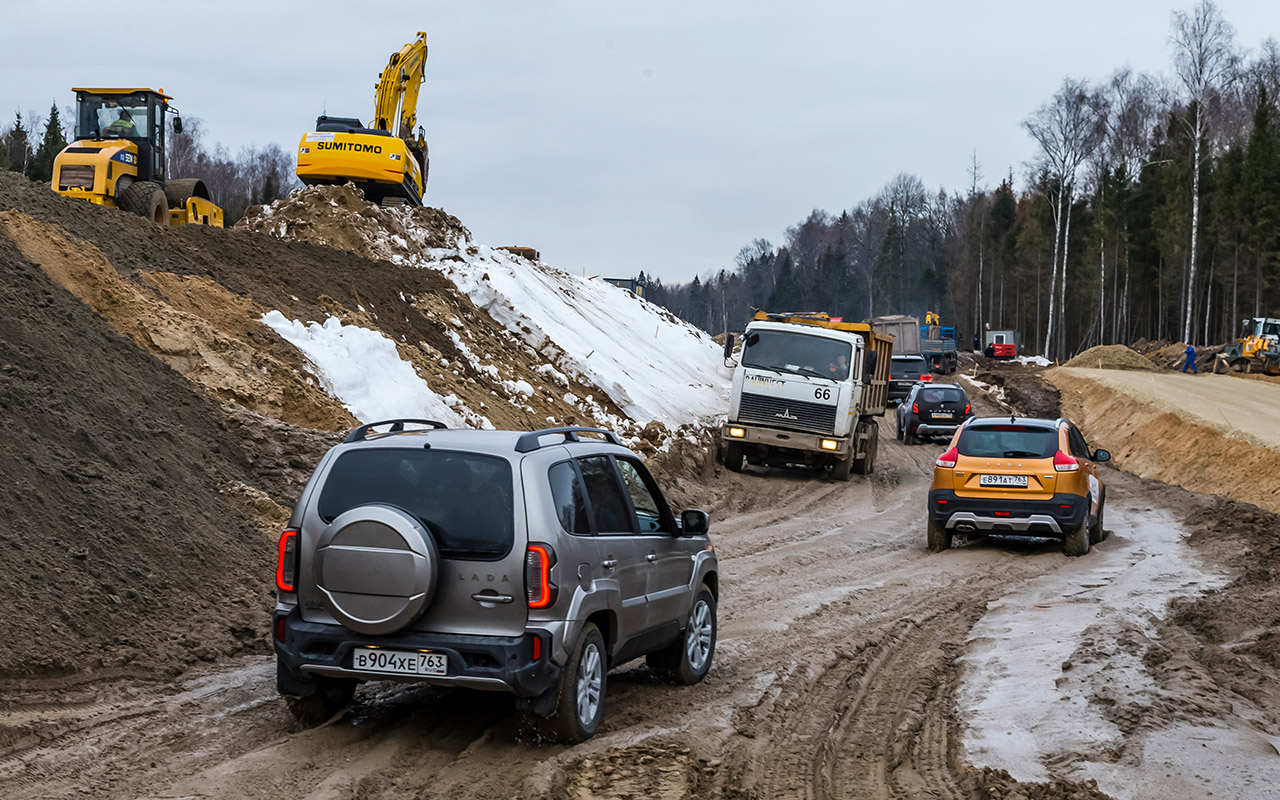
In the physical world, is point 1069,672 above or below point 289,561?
below

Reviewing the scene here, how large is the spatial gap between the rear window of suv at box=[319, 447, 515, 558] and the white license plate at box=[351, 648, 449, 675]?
523 mm

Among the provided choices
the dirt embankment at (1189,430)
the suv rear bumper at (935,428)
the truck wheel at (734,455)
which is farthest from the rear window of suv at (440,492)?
the suv rear bumper at (935,428)

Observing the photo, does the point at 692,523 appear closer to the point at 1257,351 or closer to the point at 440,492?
the point at 440,492

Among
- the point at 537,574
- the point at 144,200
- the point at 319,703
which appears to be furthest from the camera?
the point at 144,200

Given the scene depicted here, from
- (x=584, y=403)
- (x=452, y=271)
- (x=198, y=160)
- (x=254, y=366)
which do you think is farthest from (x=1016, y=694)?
(x=198, y=160)

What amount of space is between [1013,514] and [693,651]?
7208mm

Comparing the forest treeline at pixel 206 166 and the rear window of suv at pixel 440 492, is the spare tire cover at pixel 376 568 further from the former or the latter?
the forest treeline at pixel 206 166

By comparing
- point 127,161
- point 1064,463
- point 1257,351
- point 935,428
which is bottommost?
point 935,428

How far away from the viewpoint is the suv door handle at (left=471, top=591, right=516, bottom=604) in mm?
5594

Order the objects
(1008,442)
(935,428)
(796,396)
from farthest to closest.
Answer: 1. (935,428)
2. (796,396)
3. (1008,442)

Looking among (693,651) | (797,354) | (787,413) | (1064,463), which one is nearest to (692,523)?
(693,651)

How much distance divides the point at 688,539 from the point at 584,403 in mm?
13965

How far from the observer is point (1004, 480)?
44.3 feet

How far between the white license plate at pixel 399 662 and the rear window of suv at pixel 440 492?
523 mm
